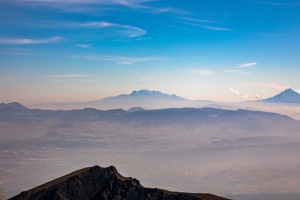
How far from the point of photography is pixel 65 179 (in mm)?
91625

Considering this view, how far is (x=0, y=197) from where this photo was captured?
117000mm

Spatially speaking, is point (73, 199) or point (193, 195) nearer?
point (193, 195)

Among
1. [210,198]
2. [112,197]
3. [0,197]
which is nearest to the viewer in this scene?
[210,198]

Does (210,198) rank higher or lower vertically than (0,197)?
higher

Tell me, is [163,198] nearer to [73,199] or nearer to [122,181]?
[122,181]

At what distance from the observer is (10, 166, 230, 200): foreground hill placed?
86.9m

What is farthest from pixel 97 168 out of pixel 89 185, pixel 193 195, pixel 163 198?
pixel 193 195

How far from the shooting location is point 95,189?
298 feet

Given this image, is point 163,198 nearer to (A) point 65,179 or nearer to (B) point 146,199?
(B) point 146,199

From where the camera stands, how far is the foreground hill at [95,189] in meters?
86.9

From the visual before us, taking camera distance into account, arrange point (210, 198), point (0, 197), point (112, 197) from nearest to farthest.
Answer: point (210, 198) < point (112, 197) < point (0, 197)

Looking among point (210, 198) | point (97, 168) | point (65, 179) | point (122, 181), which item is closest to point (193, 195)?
point (210, 198)

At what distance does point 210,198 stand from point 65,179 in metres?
34.2

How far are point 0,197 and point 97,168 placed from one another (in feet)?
138
